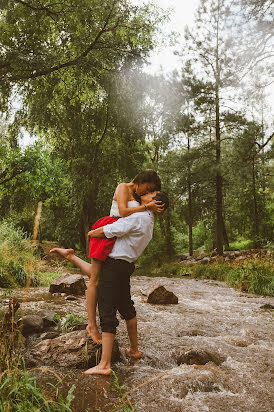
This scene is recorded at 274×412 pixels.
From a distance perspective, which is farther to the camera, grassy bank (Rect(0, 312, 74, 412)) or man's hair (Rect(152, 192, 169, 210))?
man's hair (Rect(152, 192, 169, 210))

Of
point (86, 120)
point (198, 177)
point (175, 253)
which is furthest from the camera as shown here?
point (175, 253)

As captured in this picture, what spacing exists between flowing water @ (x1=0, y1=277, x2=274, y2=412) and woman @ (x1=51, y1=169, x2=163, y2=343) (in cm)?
64

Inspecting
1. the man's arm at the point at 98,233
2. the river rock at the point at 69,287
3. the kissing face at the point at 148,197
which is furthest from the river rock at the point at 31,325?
the river rock at the point at 69,287

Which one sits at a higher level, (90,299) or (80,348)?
(90,299)

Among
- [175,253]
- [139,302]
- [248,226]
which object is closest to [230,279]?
[139,302]

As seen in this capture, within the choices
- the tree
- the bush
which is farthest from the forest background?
the bush

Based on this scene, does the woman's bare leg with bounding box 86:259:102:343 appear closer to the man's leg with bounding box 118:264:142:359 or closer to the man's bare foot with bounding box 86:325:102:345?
the man's bare foot with bounding box 86:325:102:345

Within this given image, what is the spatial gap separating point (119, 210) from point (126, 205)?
0.29 feet

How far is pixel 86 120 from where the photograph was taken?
18984 millimetres

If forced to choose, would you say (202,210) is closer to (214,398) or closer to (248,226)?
(248,226)

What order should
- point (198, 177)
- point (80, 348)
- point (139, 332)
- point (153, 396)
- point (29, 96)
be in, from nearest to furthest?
point (153, 396)
point (80, 348)
point (139, 332)
point (29, 96)
point (198, 177)

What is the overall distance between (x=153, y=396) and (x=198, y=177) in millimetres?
15552

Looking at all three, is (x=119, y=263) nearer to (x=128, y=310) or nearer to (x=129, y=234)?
(x=129, y=234)

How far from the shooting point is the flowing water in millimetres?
2410
